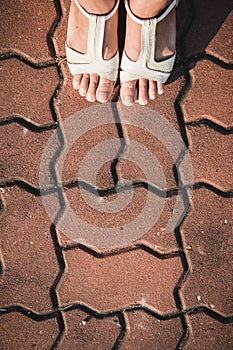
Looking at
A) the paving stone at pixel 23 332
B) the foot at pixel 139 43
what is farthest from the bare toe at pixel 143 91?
the paving stone at pixel 23 332

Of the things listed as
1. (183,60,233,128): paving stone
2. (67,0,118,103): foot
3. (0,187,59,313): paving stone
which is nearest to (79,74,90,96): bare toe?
(67,0,118,103): foot

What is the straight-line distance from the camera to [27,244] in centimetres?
255

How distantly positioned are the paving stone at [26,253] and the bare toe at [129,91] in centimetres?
68

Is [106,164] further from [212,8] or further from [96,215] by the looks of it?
[212,8]

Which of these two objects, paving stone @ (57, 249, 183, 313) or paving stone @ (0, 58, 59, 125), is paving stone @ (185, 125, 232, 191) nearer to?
paving stone @ (57, 249, 183, 313)

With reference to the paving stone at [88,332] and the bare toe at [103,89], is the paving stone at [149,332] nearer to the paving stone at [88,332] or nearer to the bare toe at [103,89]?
the paving stone at [88,332]

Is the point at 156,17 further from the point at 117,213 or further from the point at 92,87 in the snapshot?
the point at 117,213

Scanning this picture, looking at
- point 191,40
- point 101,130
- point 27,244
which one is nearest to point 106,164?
point 101,130

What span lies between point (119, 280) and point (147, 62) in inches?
44.0

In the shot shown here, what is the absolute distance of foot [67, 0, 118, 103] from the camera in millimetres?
2238

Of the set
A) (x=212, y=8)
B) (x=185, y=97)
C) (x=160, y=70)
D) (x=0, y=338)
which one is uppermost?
(x=212, y=8)

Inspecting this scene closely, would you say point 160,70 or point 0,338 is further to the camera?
point 0,338

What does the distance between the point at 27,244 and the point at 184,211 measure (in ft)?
2.73

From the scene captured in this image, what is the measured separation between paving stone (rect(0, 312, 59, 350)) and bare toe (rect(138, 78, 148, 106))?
1227mm
